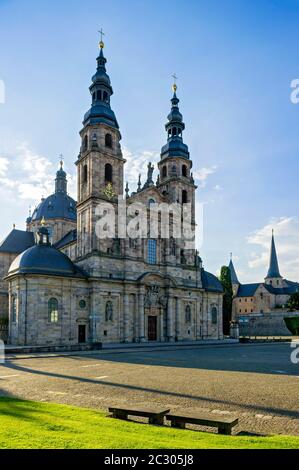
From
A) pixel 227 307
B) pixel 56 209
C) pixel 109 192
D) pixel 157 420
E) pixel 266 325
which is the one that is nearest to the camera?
pixel 157 420

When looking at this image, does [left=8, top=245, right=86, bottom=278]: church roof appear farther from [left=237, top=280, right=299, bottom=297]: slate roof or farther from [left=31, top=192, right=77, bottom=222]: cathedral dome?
[left=237, top=280, right=299, bottom=297]: slate roof

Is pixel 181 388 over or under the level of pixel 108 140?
under

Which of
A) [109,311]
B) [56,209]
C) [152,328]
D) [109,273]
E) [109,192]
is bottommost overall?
[152,328]

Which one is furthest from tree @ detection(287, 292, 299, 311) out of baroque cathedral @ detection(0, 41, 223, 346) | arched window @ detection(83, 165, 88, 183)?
arched window @ detection(83, 165, 88, 183)

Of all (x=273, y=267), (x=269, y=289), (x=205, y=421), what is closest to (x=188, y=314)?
(x=205, y=421)

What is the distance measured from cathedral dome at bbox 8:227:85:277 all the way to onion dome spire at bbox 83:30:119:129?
17.4m

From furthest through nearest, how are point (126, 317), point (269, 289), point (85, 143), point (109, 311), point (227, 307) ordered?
point (269, 289) < point (227, 307) < point (85, 143) < point (126, 317) < point (109, 311)

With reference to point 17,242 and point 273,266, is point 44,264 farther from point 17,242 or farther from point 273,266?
point 273,266

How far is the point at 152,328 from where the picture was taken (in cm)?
5334

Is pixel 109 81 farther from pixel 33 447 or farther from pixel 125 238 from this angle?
pixel 33 447

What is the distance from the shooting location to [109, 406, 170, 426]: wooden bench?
893 cm

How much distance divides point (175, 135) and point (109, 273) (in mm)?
26441

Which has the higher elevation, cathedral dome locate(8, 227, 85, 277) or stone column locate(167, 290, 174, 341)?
cathedral dome locate(8, 227, 85, 277)

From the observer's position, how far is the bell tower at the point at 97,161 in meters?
50.1
